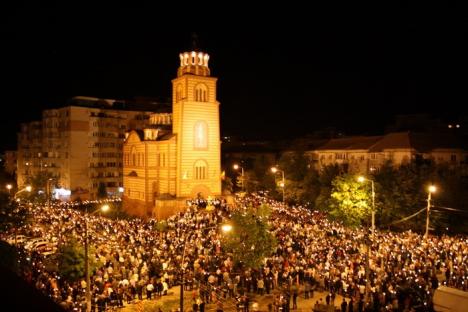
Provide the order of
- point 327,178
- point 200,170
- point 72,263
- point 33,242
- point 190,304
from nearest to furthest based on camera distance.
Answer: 1. point 72,263
2. point 190,304
3. point 33,242
4. point 327,178
5. point 200,170

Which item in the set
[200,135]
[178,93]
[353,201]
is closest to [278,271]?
[353,201]

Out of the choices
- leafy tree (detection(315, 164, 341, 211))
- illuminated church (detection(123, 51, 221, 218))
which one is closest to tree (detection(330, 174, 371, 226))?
leafy tree (detection(315, 164, 341, 211))

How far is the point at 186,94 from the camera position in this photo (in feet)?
160

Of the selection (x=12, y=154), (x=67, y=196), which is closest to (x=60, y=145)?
(x=67, y=196)

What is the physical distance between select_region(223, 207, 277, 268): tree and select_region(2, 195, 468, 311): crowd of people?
0.85 metres

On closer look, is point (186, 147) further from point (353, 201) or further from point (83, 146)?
point (83, 146)

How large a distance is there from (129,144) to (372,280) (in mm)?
41766

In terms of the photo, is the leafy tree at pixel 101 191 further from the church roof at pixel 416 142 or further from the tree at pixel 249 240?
the tree at pixel 249 240

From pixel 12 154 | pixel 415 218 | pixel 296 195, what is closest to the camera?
pixel 415 218

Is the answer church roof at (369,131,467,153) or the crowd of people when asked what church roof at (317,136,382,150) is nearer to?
church roof at (369,131,467,153)

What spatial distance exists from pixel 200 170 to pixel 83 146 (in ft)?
86.2

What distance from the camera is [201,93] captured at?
4975cm

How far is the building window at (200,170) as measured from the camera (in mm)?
48906

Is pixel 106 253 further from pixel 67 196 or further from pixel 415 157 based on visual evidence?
pixel 67 196
